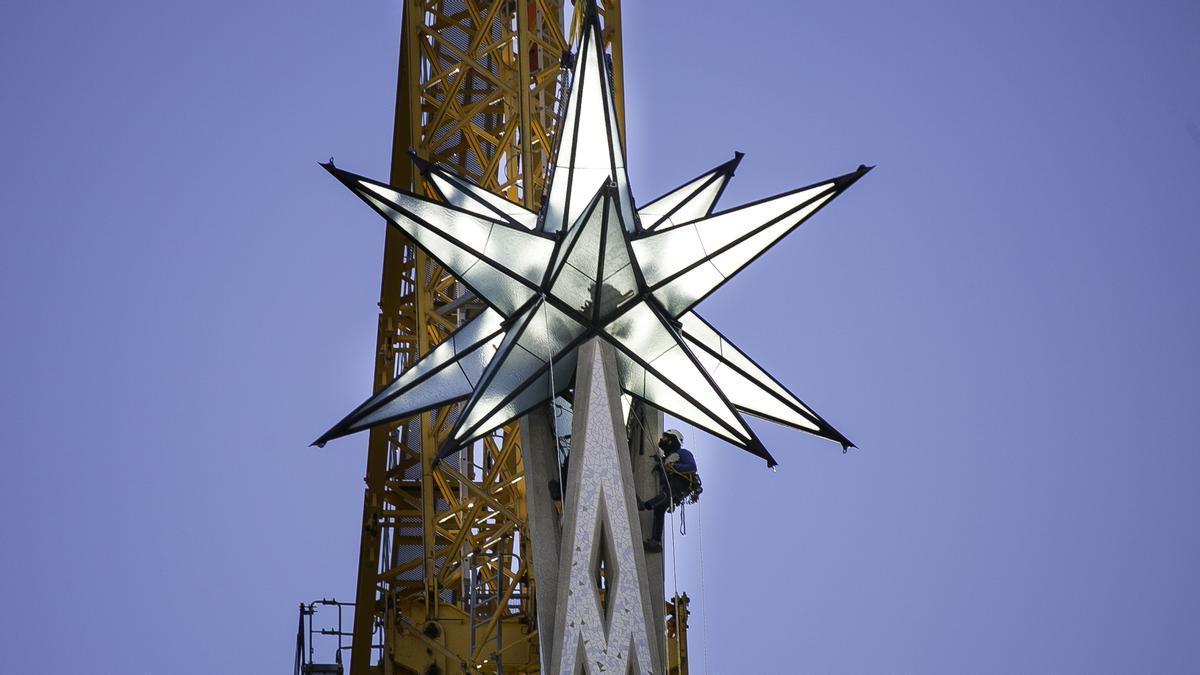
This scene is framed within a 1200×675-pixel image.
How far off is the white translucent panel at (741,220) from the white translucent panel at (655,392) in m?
1.45

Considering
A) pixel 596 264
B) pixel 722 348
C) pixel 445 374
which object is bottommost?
pixel 445 374

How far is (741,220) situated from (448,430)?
12948 millimetres

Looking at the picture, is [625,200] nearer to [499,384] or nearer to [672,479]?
[499,384]

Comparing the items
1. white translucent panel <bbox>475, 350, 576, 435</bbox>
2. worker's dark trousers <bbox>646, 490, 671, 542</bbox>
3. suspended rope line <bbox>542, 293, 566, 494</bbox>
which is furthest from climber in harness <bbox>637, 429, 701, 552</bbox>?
white translucent panel <bbox>475, 350, 576, 435</bbox>

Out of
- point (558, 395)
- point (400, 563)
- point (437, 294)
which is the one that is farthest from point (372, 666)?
point (558, 395)

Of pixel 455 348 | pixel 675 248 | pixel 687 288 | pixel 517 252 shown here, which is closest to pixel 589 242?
pixel 517 252

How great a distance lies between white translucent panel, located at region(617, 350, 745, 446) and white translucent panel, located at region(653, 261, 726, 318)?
2.27 feet

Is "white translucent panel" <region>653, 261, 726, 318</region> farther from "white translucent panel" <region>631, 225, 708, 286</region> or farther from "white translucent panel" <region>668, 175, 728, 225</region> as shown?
"white translucent panel" <region>668, 175, 728, 225</region>

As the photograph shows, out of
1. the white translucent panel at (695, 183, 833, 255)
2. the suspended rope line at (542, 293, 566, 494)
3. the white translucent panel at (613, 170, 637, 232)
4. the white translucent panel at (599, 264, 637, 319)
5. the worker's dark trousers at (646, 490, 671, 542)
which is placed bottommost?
the worker's dark trousers at (646, 490, 671, 542)

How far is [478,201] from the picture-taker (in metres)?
20.6

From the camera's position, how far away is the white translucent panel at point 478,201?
67.6 ft

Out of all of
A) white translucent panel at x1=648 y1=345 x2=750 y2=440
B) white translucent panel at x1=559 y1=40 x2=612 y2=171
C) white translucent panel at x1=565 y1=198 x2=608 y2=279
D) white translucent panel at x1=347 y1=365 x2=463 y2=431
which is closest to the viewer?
white translucent panel at x1=565 y1=198 x2=608 y2=279

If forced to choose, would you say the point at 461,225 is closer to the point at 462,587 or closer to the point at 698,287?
the point at 698,287

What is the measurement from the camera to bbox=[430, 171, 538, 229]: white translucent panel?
2061 centimetres
